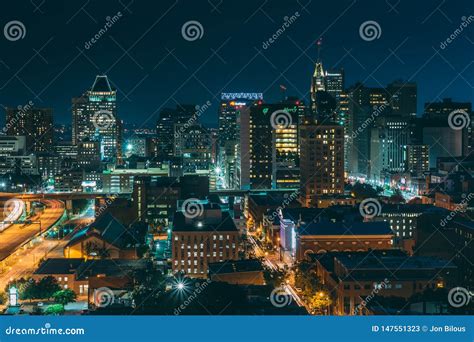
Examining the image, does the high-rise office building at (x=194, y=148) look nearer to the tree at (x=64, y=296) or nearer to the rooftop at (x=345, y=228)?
the rooftop at (x=345, y=228)

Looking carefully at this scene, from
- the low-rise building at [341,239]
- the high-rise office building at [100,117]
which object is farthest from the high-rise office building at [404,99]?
the low-rise building at [341,239]

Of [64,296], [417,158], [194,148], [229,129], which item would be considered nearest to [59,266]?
[64,296]

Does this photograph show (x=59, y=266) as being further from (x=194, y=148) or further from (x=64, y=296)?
(x=194, y=148)

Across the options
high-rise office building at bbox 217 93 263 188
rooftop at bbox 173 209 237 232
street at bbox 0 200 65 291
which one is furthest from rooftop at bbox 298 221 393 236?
high-rise office building at bbox 217 93 263 188

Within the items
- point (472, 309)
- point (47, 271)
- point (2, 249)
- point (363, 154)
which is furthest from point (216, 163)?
point (472, 309)

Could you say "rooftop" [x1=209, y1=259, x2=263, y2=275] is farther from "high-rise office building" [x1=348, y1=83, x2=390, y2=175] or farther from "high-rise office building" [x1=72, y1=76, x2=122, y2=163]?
"high-rise office building" [x1=72, y1=76, x2=122, y2=163]
